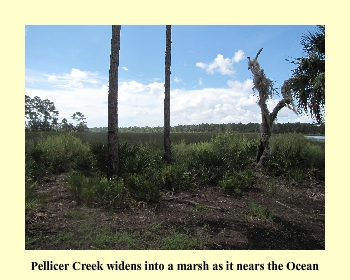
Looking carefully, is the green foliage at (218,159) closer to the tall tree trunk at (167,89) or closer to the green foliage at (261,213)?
the tall tree trunk at (167,89)

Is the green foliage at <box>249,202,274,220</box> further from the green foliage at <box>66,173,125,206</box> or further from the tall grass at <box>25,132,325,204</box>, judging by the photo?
the green foliage at <box>66,173,125,206</box>

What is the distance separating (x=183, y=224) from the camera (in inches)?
187

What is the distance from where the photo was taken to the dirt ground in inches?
156

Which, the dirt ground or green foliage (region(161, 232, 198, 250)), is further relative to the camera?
the dirt ground

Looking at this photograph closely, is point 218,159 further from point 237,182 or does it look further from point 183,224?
point 183,224

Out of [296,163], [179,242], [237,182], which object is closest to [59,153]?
[237,182]

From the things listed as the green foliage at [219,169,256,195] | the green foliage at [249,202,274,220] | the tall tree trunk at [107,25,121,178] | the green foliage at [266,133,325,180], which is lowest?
the green foliage at [249,202,274,220]

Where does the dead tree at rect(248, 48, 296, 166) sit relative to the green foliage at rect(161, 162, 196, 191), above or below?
above

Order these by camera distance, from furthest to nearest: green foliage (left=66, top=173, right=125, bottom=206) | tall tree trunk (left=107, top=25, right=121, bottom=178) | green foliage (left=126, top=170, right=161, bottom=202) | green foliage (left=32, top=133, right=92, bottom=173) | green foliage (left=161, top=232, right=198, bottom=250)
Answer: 1. green foliage (left=32, top=133, right=92, bottom=173)
2. tall tree trunk (left=107, top=25, right=121, bottom=178)
3. green foliage (left=126, top=170, right=161, bottom=202)
4. green foliage (left=66, top=173, right=125, bottom=206)
5. green foliage (left=161, top=232, right=198, bottom=250)

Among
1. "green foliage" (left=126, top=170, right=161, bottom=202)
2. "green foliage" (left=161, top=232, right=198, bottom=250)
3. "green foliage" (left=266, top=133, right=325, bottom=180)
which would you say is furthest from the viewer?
"green foliage" (left=266, top=133, right=325, bottom=180)

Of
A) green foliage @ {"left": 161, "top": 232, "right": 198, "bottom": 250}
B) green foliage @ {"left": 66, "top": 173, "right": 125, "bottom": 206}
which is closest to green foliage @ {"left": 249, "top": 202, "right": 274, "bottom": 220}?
green foliage @ {"left": 161, "top": 232, "right": 198, "bottom": 250}
